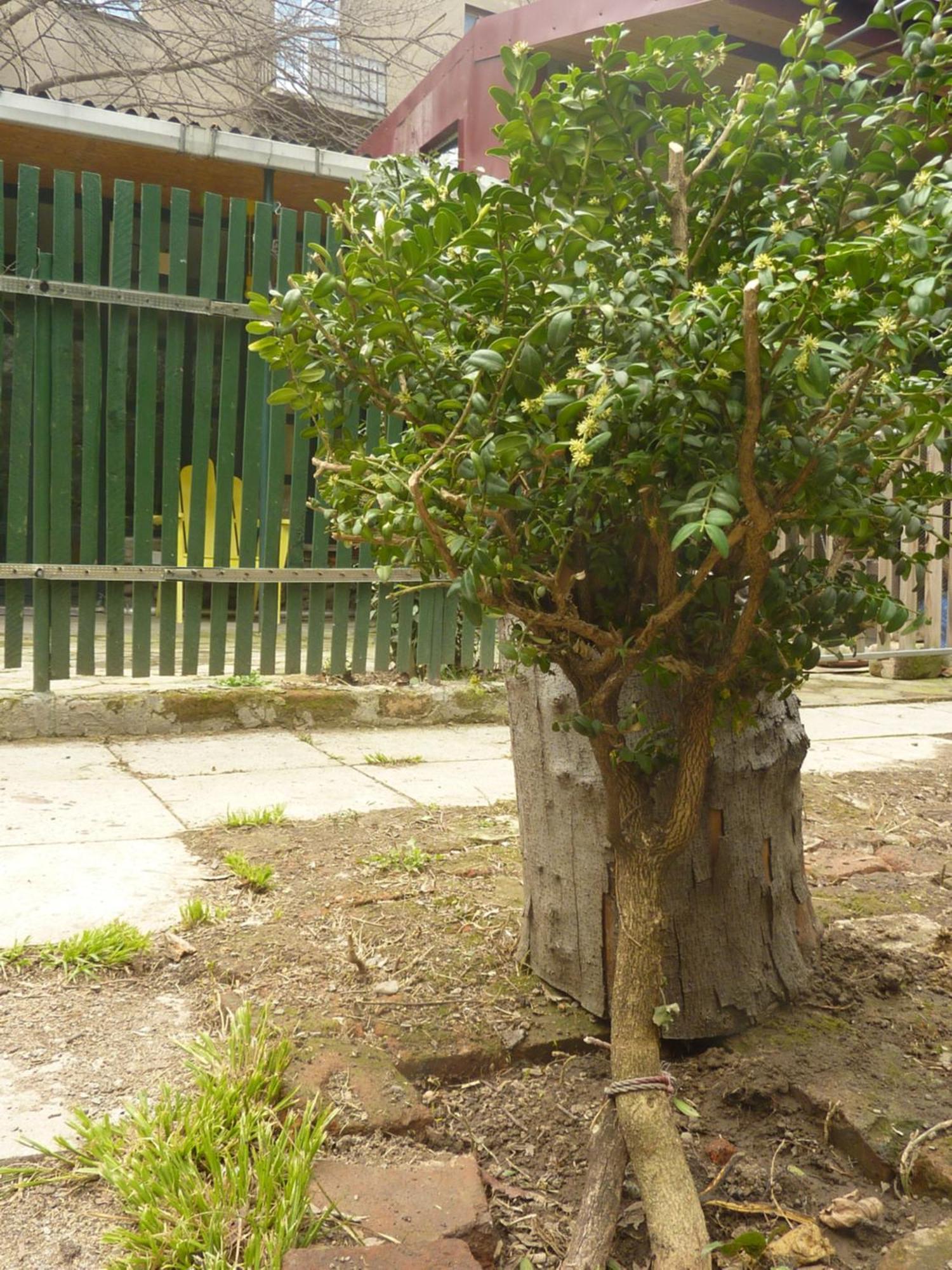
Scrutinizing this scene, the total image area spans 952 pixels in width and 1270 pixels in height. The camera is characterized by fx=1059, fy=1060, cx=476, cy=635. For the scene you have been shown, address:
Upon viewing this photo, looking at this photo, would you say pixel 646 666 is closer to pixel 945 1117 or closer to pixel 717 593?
pixel 717 593

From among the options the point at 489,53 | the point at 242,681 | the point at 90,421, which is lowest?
the point at 242,681

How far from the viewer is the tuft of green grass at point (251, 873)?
307cm

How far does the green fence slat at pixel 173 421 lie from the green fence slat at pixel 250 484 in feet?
1.03

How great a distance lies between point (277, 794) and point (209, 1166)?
8.19ft

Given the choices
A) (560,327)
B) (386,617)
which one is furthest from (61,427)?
(560,327)

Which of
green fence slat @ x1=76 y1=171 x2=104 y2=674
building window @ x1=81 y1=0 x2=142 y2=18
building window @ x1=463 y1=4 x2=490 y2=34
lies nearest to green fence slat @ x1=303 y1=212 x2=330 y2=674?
green fence slat @ x1=76 y1=171 x2=104 y2=674

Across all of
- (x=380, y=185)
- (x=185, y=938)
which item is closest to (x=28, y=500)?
(x=185, y=938)

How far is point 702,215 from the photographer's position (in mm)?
1793

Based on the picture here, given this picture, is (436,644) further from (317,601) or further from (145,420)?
(145,420)

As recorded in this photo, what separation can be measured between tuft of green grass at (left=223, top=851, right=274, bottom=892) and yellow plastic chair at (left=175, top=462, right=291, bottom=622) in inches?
91.1

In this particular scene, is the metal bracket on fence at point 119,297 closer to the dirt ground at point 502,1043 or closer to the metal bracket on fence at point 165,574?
the metal bracket on fence at point 165,574

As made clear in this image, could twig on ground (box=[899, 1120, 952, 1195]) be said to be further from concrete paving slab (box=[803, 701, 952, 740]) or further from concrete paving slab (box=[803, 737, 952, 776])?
concrete paving slab (box=[803, 701, 952, 740])

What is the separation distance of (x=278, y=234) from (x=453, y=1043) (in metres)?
4.18

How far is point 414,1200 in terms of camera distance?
1.70 m
